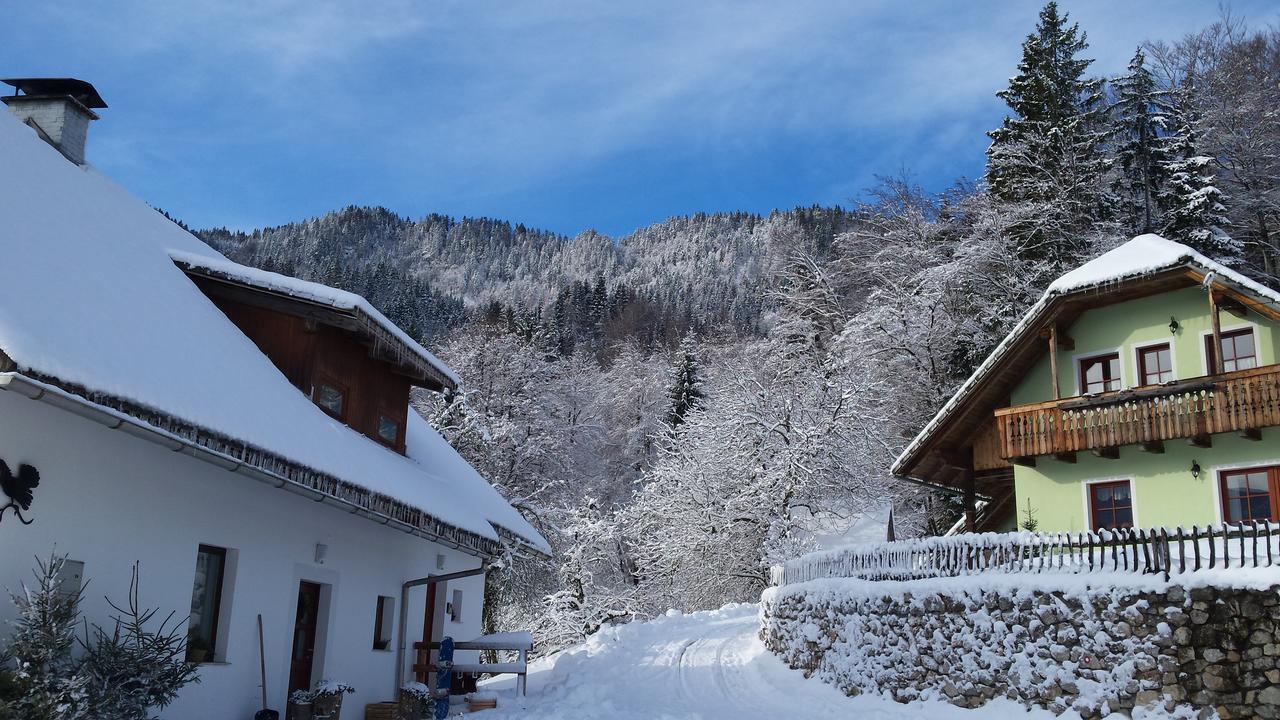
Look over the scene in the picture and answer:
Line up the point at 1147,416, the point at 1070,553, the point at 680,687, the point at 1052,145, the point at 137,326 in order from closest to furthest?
the point at 137,326
the point at 1070,553
the point at 680,687
the point at 1147,416
the point at 1052,145

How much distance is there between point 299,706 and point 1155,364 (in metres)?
17.5

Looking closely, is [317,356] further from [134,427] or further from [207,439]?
[134,427]

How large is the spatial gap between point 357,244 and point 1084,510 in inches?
6909

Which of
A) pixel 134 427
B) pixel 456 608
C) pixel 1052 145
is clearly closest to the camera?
pixel 134 427

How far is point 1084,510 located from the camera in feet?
67.5

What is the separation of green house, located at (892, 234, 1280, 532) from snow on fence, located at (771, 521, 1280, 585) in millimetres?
2741

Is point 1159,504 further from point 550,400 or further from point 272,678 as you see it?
point 550,400

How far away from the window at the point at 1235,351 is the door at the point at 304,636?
16992 millimetres

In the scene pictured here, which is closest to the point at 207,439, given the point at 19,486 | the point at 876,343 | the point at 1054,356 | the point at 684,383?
the point at 19,486

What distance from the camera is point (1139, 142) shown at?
34.4m

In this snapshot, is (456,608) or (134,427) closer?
(134,427)

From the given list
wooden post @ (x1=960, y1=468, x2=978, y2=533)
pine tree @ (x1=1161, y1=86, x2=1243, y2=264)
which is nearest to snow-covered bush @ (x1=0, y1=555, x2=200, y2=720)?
wooden post @ (x1=960, y1=468, x2=978, y2=533)

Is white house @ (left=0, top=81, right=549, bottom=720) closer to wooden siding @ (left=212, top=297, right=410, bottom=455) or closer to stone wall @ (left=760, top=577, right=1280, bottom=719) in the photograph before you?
wooden siding @ (left=212, top=297, right=410, bottom=455)

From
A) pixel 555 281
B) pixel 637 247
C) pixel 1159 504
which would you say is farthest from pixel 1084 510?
pixel 637 247
